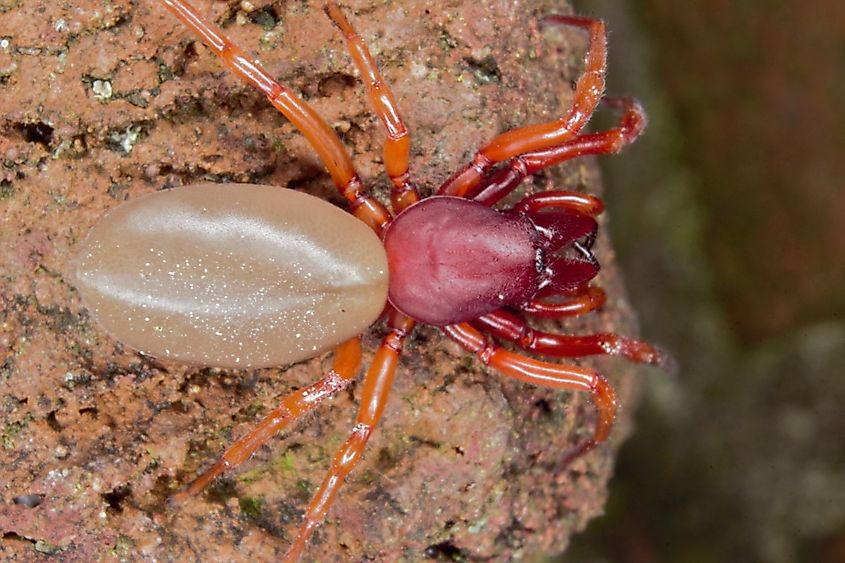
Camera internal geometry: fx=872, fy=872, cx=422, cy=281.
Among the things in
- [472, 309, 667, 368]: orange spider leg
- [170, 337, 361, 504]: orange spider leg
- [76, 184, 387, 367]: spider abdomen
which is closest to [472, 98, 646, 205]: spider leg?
[472, 309, 667, 368]: orange spider leg

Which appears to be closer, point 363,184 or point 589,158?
point 363,184

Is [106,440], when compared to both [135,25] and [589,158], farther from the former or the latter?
[589,158]

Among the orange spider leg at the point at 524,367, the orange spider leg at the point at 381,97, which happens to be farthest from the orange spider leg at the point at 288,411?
the orange spider leg at the point at 381,97

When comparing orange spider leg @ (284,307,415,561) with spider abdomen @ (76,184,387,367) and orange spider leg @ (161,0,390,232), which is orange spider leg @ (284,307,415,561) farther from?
orange spider leg @ (161,0,390,232)

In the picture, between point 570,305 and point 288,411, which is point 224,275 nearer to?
point 288,411

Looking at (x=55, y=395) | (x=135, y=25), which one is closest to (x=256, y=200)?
(x=135, y=25)

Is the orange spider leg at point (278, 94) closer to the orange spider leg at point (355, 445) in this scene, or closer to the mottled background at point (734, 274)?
the orange spider leg at point (355, 445)

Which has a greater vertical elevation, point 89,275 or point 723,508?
point 89,275
